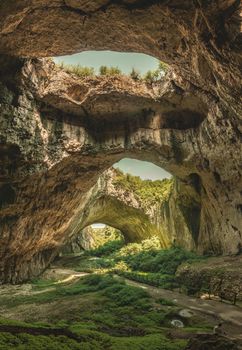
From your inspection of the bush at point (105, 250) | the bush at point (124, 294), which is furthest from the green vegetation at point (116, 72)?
the bush at point (105, 250)

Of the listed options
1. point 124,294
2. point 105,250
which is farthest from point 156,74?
point 105,250

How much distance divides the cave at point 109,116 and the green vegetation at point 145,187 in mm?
6428

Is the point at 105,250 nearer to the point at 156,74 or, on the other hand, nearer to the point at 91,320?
the point at 156,74

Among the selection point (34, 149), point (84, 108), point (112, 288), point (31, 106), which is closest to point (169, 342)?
Result: point (112, 288)

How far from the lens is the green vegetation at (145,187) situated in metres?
34.6

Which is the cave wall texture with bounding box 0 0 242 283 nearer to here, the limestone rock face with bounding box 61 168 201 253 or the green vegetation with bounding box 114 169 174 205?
the limestone rock face with bounding box 61 168 201 253

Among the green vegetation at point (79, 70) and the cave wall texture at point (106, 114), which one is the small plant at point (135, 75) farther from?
the green vegetation at point (79, 70)

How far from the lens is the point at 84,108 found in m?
20.8

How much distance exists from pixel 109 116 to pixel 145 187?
15.6 m

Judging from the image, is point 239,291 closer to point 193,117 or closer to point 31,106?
point 193,117

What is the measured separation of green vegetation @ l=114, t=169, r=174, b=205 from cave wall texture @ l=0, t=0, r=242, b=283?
8.20m

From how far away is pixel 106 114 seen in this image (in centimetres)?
2175

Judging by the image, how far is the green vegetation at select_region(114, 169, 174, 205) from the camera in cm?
3459

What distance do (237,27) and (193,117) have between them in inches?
522
